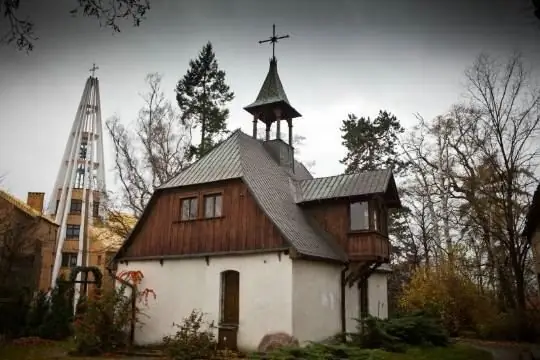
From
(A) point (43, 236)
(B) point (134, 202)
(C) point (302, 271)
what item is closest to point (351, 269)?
(C) point (302, 271)

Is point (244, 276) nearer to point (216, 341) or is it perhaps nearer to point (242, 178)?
point (216, 341)

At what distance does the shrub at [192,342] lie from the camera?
12.5m

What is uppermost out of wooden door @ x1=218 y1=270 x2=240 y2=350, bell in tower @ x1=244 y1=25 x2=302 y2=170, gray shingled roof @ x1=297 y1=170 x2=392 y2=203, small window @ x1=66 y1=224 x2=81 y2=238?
bell in tower @ x1=244 y1=25 x2=302 y2=170

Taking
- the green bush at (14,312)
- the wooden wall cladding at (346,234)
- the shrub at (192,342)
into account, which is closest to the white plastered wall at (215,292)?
the shrub at (192,342)

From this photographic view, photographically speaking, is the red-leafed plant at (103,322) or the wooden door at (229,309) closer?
the wooden door at (229,309)

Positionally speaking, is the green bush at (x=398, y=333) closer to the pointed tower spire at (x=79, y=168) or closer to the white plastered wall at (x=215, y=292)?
the white plastered wall at (x=215, y=292)

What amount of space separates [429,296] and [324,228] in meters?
8.44

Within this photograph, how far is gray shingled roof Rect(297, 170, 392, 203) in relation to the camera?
15.4m

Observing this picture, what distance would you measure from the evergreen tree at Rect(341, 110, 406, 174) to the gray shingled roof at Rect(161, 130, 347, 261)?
1580cm

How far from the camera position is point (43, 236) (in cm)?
3164

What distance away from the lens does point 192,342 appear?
12.7 metres

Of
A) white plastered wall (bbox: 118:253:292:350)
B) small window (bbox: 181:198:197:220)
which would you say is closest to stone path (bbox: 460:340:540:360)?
white plastered wall (bbox: 118:253:292:350)

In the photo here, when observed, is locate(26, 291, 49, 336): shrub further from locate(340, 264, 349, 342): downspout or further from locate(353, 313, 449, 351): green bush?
locate(353, 313, 449, 351): green bush

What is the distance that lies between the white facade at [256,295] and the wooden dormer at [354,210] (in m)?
1.15
